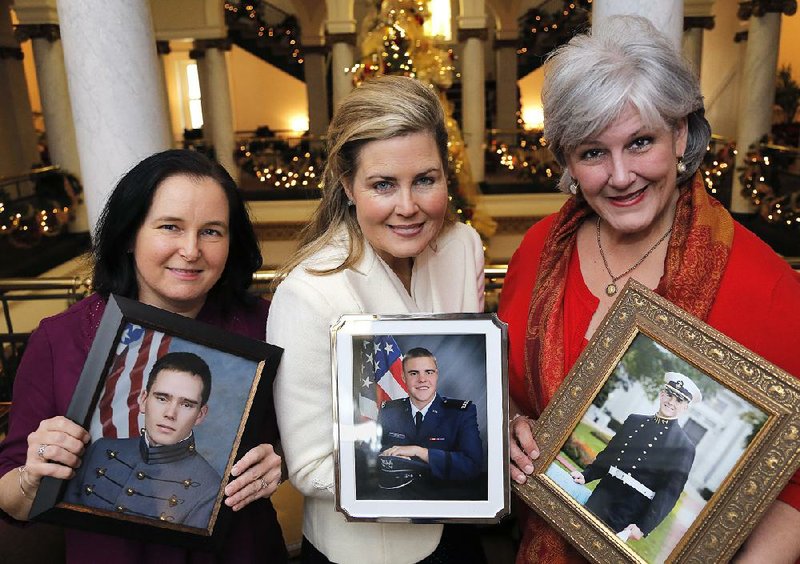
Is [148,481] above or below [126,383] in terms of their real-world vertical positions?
below

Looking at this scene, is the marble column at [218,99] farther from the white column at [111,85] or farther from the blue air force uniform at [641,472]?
the blue air force uniform at [641,472]

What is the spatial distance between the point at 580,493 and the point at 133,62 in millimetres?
3155

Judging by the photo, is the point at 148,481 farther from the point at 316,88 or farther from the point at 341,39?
the point at 316,88

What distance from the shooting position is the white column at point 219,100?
43.9ft

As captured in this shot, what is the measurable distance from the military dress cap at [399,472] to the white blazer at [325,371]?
0.16 meters

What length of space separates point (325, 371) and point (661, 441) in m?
0.78

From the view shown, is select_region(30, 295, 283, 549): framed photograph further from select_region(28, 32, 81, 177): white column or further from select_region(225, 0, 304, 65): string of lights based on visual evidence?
select_region(225, 0, 304, 65): string of lights

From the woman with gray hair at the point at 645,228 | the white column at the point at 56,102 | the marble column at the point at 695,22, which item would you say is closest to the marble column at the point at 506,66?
the marble column at the point at 695,22

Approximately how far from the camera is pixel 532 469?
5.30 feet

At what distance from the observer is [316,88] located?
17438 millimetres

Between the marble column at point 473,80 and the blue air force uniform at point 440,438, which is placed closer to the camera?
the blue air force uniform at point 440,438

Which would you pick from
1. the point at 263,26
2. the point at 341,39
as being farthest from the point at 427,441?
the point at 263,26

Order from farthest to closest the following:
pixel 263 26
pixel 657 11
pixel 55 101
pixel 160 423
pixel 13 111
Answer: pixel 263 26, pixel 13 111, pixel 55 101, pixel 657 11, pixel 160 423

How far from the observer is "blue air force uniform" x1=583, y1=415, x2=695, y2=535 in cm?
147
